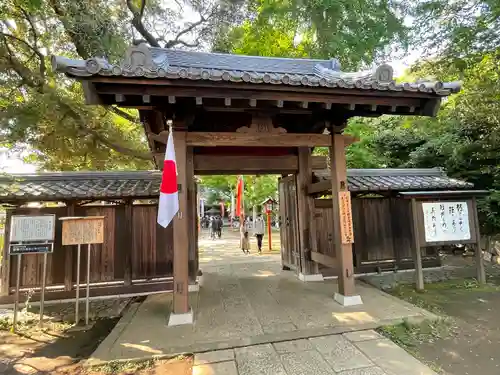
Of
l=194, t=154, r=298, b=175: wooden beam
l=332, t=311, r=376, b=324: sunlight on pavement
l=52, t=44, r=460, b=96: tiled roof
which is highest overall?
l=52, t=44, r=460, b=96: tiled roof

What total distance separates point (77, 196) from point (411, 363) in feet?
20.8

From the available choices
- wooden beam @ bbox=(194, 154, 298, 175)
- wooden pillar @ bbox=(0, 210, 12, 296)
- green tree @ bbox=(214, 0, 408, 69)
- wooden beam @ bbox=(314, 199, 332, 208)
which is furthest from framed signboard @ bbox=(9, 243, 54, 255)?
green tree @ bbox=(214, 0, 408, 69)

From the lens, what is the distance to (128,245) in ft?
21.3

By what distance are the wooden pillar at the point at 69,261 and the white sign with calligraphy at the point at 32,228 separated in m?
1.19

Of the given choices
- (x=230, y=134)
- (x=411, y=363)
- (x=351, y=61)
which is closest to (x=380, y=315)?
(x=411, y=363)

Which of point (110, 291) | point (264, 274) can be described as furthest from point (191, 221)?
point (264, 274)

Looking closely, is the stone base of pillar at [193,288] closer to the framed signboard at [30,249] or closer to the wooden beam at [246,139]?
the framed signboard at [30,249]

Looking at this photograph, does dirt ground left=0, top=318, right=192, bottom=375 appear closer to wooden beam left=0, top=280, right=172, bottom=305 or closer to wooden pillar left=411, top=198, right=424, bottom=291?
wooden beam left=0, top=280, right=172, bottom=305

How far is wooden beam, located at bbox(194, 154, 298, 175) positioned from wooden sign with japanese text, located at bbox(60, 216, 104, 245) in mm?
2232

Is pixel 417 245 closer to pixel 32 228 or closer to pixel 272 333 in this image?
pixel 272 333

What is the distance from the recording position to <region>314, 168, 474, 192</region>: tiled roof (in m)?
7.37

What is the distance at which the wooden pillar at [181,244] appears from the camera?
446 cm

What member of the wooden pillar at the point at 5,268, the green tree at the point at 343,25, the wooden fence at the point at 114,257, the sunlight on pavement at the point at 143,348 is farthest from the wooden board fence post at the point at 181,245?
the green tree at the point at 343,25

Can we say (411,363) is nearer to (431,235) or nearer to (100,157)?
(431,235)
